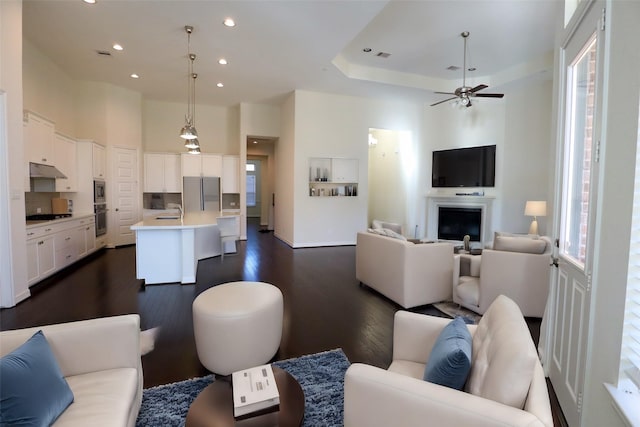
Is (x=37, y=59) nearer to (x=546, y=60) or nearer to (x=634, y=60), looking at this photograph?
(x=634, y=60)

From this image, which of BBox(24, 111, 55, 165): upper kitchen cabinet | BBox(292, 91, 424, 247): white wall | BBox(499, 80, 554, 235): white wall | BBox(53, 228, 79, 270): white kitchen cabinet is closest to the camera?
BBox(24, 111, 55, 165): upper kitchen cabinet

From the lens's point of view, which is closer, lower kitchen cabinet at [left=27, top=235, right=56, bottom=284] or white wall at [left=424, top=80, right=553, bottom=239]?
lower kitchen cabinet at [left=27, top=235, right=56, bottom=284]

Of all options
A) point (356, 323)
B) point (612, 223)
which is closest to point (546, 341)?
point (612, 223)

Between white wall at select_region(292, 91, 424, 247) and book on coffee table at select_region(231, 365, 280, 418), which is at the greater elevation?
white wall at select_region(292, 91, 424, 247)

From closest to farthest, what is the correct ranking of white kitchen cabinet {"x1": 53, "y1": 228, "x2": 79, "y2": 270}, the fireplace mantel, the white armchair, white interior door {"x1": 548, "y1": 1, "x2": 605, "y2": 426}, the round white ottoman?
white interior door {"x1": 548, "y1": 1, "x2": 605, "y2": 426} → the round white ottoman → the white armchair → white kitchen cabinet {"x1": 53, "y1": 228, "x2": 79, "y2": 270} → the fireplace mantel

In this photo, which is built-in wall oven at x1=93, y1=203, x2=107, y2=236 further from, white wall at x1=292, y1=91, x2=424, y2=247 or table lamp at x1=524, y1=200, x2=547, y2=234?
table lamp at x1=524, y1=200, x2=547, y2=234

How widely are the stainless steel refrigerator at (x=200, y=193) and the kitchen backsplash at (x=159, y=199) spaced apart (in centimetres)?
29

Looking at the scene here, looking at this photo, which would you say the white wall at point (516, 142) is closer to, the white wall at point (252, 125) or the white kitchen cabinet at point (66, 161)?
the white wall at point (252, 125)

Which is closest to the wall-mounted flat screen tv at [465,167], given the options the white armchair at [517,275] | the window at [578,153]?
the white armchair at [517,275]

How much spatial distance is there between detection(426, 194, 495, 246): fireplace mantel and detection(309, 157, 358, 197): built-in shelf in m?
2.05

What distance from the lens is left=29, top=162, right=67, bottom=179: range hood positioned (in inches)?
179

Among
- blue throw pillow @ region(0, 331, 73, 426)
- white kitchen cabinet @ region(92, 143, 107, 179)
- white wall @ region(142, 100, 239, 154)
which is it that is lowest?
blue throw pillow @ region(0, 331, 73, 426)

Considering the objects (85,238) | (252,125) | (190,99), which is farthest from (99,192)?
(252,125)

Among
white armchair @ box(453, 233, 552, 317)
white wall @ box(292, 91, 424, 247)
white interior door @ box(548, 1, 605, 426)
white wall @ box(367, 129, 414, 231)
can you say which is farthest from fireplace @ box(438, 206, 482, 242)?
white interior door @ box(548, 1, 605, 426)
